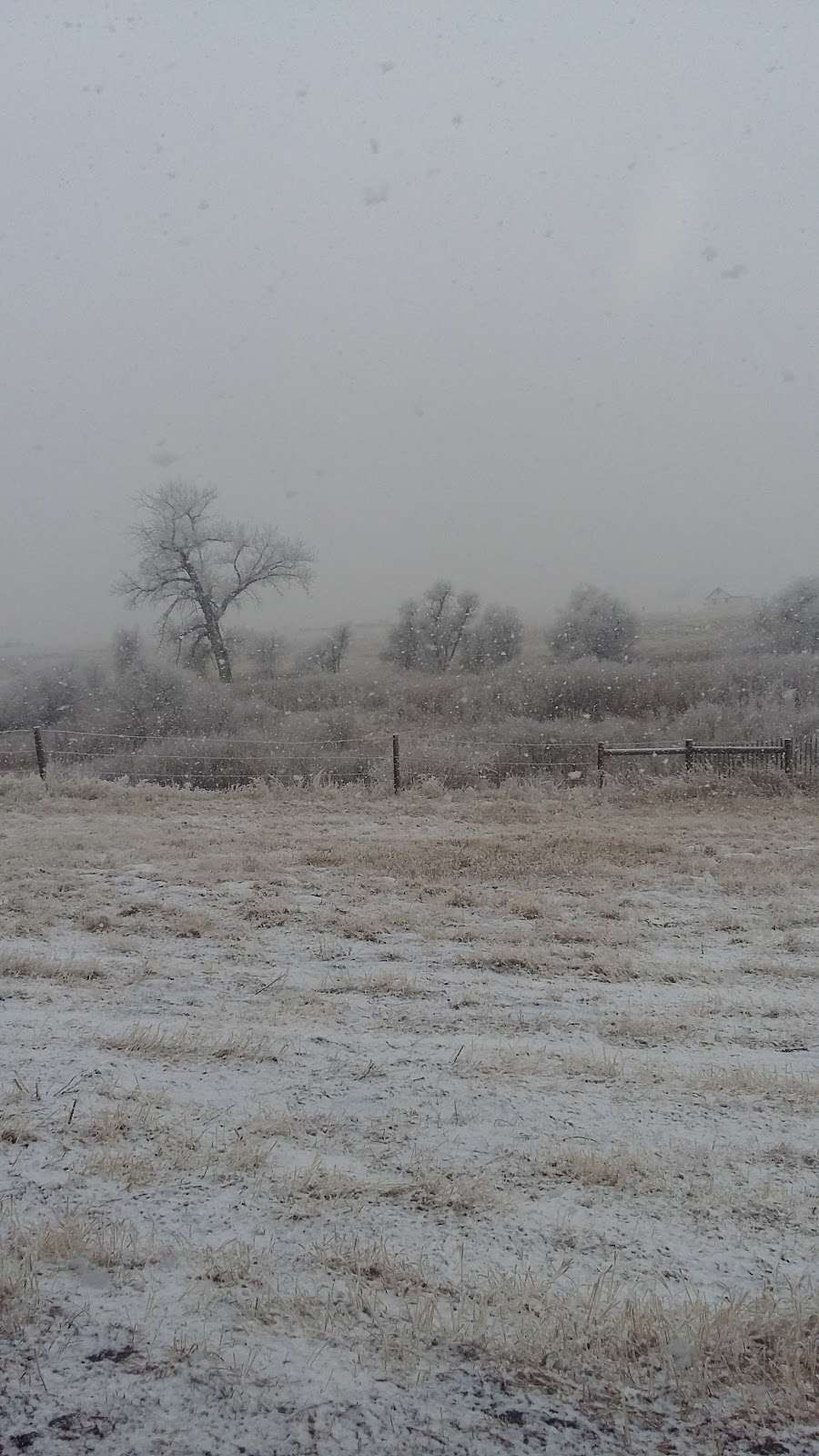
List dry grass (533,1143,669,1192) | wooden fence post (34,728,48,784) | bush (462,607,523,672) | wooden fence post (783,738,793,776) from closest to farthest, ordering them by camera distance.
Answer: dry grass (533,1143,669,1192) → wooden fence post (783,738,793,776) → wooden fence post (34,728,48,784) → bush (462,607,523,672)

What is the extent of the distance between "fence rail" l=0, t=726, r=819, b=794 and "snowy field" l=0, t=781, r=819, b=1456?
7573 millimetres

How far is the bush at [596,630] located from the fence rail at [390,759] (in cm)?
1676

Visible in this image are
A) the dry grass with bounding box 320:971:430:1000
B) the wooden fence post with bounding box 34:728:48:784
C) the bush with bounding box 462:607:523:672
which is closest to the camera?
the dry grass with bounding box 320:971:430:1000

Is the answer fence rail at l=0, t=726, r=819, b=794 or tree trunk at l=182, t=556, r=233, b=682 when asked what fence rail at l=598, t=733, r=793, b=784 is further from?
tree trunk at l=182, t=556, r=233, b=682

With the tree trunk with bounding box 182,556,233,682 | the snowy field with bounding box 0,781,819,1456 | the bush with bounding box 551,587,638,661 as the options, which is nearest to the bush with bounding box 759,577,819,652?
the bush with bounding box 551,587,638,661

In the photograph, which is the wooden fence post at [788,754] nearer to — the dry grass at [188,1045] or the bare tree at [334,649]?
the dry grass at [188,1045]

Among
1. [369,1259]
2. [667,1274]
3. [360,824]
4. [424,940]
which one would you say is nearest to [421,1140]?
[369,1259]

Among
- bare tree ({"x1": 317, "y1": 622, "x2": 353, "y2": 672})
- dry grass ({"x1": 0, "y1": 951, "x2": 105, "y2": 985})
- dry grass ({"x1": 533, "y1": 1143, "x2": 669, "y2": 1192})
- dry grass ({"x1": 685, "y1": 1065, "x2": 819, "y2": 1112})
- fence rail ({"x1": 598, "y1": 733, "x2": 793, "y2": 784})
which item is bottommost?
dry grass ({"x1": 685, "y1": 1065, "x2": 819, "y2": 1112})

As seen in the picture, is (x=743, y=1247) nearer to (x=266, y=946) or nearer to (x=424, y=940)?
(x=424, y=940)

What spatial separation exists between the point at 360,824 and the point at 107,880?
180 inches

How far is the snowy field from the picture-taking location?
2375 mm

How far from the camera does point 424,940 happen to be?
23.1ft

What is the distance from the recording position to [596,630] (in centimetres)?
3747

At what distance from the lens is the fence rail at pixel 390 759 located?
1531 cm
